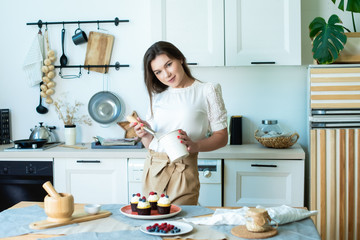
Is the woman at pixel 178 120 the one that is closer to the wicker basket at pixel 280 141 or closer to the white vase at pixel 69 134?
the wicker basket at pixel 280 141

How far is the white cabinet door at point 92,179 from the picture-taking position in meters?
3.43

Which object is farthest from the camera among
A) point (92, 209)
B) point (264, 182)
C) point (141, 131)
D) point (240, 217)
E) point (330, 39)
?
point (264, 182)

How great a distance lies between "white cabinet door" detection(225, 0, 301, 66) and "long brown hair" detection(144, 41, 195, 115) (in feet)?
3.52

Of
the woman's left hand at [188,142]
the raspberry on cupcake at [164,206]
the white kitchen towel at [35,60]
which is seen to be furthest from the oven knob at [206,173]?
the white kitchen towel at [35,60]

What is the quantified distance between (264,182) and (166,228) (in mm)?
1746

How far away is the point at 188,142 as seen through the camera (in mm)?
2143

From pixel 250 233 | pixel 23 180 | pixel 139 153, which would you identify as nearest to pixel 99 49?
pixel 139 153

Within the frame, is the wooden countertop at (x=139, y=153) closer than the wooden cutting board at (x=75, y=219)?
No

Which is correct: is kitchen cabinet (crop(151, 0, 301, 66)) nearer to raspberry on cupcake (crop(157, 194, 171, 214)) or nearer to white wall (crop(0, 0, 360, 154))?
white wall (crop(0, 0, 360, 154))

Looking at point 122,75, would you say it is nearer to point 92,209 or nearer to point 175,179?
point 175,179

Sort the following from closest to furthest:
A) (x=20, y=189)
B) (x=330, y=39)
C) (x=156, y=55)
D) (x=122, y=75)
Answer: (x=156, y=55) → (x=330, y=39) → (x=20, y=189) → (x=122, y=75)

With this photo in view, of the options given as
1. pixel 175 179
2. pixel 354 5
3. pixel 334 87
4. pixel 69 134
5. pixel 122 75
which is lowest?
pixel 175 179

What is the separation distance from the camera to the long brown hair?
7.78ft

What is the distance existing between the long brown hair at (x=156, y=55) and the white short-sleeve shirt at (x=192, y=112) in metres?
0.09
